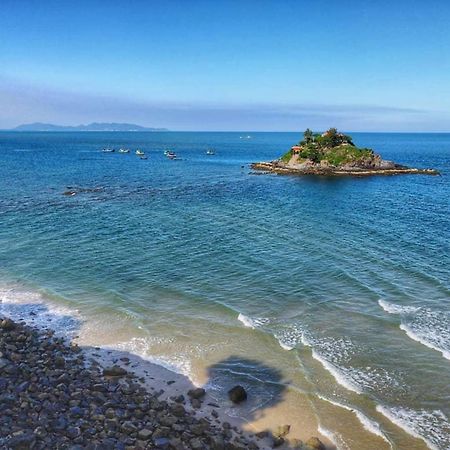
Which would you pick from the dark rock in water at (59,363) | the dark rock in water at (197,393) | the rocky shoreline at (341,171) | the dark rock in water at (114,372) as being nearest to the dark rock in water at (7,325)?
the dark rock in water at (59,363)

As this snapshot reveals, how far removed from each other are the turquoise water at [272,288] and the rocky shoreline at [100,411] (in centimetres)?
254

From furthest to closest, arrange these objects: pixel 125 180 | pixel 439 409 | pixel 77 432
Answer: pixel 125 180 → pixel 439 409 → pixel 77 432

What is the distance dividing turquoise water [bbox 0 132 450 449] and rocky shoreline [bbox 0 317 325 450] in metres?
2.54

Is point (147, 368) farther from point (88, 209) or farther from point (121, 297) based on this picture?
point (88, 209)

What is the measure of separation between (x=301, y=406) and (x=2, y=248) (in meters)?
34.6

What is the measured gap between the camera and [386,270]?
38.6m

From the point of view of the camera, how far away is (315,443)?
1855cm

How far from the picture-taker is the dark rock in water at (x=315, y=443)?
1844 cm

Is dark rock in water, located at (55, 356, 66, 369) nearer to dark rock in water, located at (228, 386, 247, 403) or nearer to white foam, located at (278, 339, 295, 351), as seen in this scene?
dark rock in water, located at (228, 386, 247, 403)

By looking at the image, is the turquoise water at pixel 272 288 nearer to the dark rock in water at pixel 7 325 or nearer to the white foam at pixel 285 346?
the white foam at pixel 285 346

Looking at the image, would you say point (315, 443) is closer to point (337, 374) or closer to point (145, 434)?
point (337, 374)

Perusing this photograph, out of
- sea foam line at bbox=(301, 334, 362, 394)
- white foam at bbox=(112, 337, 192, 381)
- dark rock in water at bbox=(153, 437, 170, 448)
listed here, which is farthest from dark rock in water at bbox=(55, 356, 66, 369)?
sea foam line at bbox=(301, 334, 362, 394)

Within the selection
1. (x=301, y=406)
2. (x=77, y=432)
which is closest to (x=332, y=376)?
(x=301, y=406)

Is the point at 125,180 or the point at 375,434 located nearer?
the point at 375,434
